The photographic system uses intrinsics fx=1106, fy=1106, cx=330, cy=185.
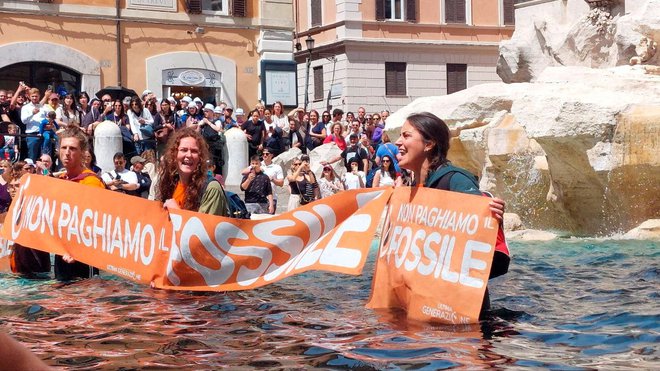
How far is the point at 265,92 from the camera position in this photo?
3388cm

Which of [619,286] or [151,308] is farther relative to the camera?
[619,286]

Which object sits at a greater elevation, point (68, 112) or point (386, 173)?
point (68, 112)

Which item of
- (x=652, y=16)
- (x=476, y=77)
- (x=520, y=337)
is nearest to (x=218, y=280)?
(x=520, y=337)

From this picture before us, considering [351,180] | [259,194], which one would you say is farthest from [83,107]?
[351,180]

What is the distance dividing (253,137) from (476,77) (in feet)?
88.2

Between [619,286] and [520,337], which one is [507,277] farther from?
[520,337]

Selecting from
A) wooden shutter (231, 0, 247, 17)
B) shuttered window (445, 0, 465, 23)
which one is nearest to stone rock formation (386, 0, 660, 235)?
wooden shutter (231, 0, 247, 17)

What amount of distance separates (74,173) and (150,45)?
78.5 ft

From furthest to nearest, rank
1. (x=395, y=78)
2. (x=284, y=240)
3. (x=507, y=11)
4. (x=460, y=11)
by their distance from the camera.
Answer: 1. (x=507, y=11)
2. (x=460, y=11)
3. (x=395, y=78)
4. (x=284, y=240)

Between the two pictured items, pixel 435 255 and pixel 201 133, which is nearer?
pixel 435 255

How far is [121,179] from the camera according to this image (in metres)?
18.1

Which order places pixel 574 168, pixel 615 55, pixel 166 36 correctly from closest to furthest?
pixel 574 168 → pixel 615 55 → pixel 166 36

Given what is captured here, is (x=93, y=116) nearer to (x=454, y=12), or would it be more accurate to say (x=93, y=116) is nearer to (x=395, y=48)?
(x=395, y=48)

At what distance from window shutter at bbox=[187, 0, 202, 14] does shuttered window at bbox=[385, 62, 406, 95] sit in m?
15.7
